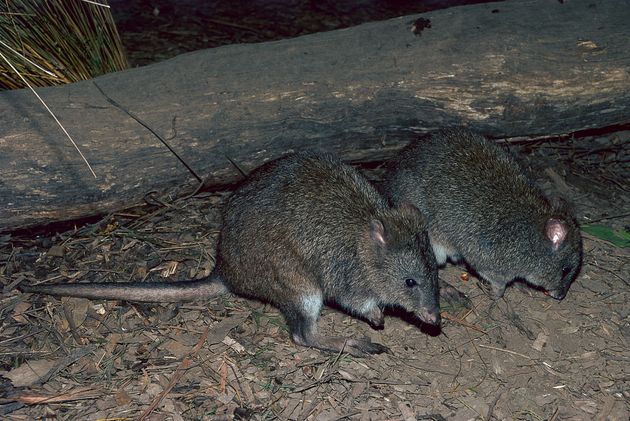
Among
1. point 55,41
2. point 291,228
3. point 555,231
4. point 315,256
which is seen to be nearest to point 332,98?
point 291,228

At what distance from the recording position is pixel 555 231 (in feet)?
18.2

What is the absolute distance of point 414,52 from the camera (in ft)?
19.8

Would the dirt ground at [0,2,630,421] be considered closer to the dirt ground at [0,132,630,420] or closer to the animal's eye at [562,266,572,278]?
the dirt ground at [0,132,630,420]

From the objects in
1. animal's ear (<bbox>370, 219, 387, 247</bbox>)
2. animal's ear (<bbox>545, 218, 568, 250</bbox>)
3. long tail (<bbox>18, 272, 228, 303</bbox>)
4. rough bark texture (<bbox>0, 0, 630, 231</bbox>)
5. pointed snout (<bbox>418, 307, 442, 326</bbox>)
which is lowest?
pointed snout (<bbox>418, 307, 442, 326</bbox>)

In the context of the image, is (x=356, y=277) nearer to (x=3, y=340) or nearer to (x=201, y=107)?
(x=201, y=107)

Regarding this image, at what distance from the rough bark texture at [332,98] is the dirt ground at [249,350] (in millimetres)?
431

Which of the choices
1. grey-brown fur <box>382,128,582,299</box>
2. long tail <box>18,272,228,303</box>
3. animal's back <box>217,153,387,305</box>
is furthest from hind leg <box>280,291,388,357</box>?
grey-brown fur <box>382,128,582,299</box>

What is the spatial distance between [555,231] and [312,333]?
204cm

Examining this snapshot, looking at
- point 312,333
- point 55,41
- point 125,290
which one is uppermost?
point 55,41

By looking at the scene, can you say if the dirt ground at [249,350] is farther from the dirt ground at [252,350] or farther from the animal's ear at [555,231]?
the animal's ear at [555,231]

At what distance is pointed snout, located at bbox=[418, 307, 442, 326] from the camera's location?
5125mm

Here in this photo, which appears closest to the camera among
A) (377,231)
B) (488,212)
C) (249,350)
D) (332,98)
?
(377,231)

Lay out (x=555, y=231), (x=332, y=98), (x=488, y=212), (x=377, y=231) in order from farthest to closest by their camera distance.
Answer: (x=332, y=98)
(x=488, y=212)
(x=555, y=231)
(x=377, y=231)

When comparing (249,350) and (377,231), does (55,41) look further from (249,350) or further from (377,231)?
(377,231)
